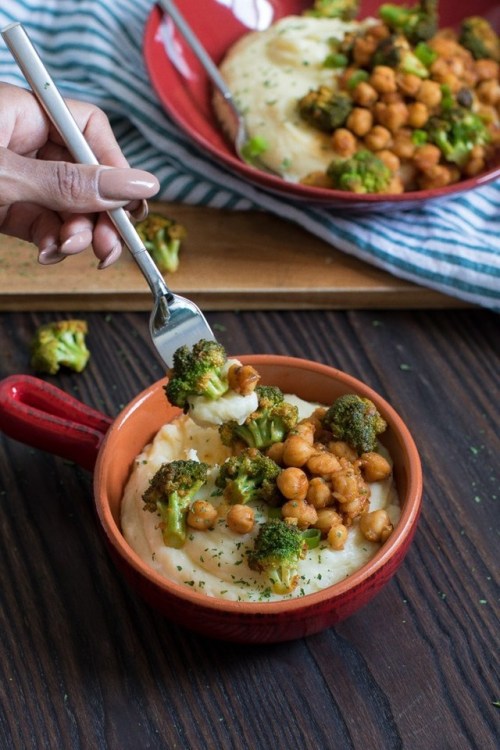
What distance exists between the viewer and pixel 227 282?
9.41 feet

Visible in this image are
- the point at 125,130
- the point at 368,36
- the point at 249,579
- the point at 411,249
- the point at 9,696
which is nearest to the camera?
the point at 249,579

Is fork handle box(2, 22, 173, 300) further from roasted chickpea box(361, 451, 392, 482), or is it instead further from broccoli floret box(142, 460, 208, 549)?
roasted chickpea box(361, 451, 392, 482)

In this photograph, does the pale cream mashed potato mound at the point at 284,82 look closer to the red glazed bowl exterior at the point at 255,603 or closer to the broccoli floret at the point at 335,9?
the broccoli floret at the point at 335,9

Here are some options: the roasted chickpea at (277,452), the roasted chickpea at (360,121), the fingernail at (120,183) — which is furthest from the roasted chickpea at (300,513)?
the roasted chickpea at (360,121)

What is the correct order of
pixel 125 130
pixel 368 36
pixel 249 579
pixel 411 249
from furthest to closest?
pixel 125 130, pixel 368 36, pixel 411 249, pixel 249 579

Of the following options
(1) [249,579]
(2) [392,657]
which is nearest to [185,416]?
(1) [249,579]

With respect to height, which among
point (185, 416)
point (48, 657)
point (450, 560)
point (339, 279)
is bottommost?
point (450, 560)

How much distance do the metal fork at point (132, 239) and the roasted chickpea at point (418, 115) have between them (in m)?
1.25

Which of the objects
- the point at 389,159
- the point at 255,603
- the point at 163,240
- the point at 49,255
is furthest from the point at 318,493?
the point at 389,159

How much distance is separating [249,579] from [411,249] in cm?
140

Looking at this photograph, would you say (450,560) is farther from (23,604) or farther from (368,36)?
(368,36)

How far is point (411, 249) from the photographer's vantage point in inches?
113

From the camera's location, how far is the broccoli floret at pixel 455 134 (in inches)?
117

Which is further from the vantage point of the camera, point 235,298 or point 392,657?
point 235,298
